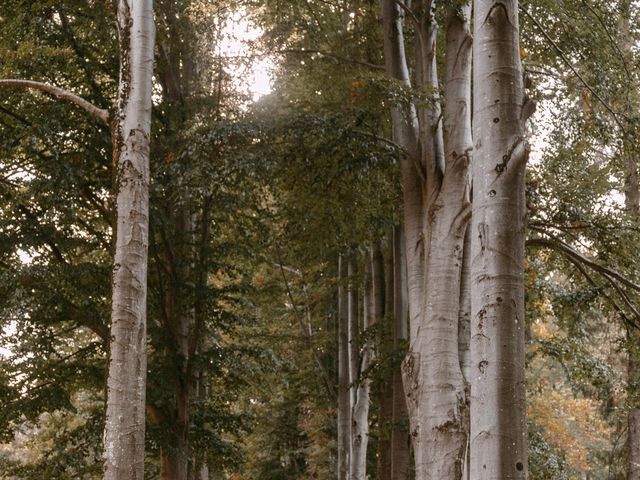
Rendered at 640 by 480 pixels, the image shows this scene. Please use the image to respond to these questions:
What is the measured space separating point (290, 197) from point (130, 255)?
20.3 feet

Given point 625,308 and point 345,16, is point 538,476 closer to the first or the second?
point 625,308

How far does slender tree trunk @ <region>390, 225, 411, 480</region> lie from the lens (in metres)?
13.7

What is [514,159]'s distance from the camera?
14.6 ft

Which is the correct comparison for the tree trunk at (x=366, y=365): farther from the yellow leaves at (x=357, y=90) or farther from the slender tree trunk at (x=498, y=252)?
the slender tree trunk at (x=498, y=252)

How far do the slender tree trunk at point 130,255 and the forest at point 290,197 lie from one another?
20mm

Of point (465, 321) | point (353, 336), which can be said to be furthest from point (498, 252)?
point (353, 336)

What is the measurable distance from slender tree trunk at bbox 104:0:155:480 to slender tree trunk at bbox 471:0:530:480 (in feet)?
10.2

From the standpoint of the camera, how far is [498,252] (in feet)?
14.3

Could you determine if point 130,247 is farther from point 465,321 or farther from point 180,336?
point 180,336

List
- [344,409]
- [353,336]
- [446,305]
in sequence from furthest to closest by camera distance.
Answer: [353,336] < [344,409] < [446,305]

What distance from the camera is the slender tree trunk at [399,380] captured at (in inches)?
539

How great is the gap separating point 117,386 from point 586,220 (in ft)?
22.7

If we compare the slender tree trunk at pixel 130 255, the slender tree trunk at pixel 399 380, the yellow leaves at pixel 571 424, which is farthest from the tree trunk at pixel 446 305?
the yellow leaves at pixel 571 424

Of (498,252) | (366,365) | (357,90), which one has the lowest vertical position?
(498,252)
